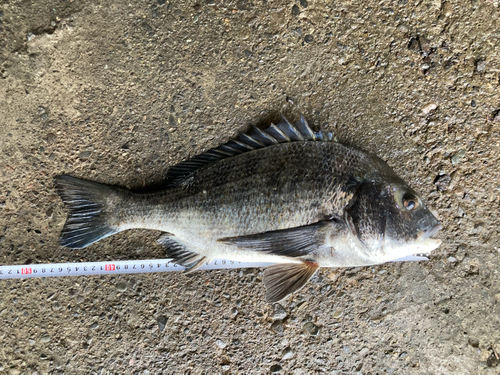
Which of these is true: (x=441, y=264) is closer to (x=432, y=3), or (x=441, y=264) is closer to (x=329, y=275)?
(x=329, y=275)

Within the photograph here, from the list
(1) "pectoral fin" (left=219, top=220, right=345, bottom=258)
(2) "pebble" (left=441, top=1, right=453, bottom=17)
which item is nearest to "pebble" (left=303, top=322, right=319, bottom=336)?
(1) "pectoral fin" (left=219, top=220, right=345, bottom=258)

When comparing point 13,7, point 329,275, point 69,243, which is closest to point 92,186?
point 69,243

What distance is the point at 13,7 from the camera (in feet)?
8.74

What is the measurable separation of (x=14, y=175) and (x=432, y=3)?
12.0 feet

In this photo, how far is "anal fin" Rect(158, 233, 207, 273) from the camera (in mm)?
2510

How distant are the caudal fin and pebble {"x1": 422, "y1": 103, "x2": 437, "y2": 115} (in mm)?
2526

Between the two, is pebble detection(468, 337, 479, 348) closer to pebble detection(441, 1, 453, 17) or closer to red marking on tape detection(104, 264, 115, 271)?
pebble detection(441, 1, 453, 17)

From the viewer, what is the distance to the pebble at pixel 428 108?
269 cm

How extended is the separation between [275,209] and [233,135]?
2.51 ft

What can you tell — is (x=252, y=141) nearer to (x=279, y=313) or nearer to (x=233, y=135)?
(x=233, y=135)

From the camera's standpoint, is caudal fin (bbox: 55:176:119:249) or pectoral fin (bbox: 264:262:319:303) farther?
caudal fin (bbox: 55:176:119:249)

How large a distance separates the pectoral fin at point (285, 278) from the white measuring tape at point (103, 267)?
0.19 m

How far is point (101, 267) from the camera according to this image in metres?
2.64

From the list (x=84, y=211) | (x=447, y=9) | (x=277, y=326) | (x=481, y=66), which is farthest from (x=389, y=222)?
(x=84, y=211)
